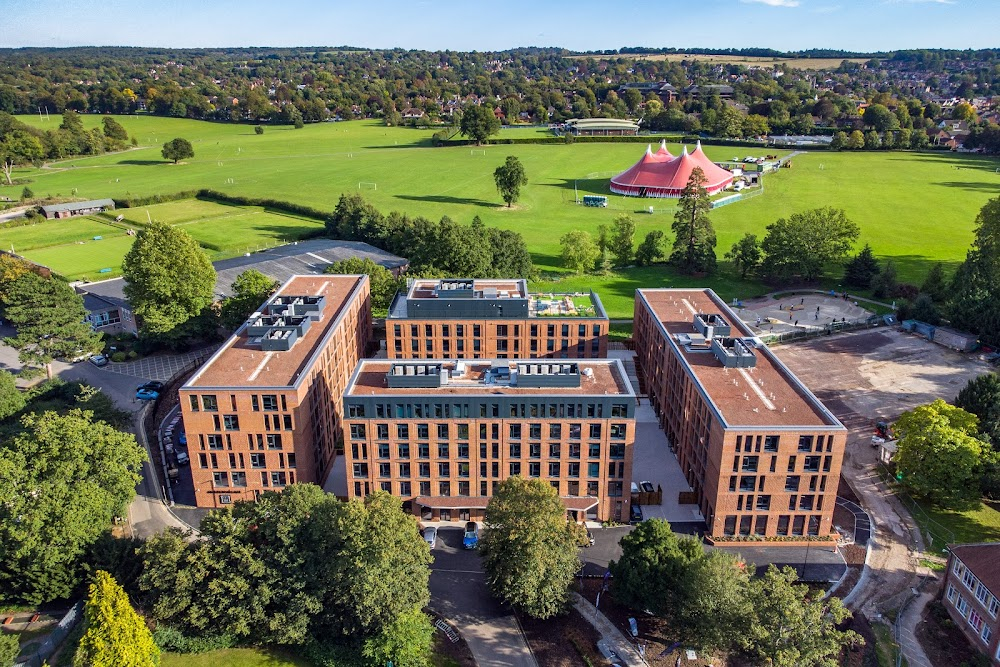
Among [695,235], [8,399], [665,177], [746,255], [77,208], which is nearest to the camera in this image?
[8,399]

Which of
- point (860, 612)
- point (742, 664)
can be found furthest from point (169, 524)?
point (860, 612)

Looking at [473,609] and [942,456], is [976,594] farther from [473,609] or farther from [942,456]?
[473,609]

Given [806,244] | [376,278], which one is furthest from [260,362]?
[806,244]

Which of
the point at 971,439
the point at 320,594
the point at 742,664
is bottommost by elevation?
the point at 742,664

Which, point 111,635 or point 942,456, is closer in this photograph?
point 111,635

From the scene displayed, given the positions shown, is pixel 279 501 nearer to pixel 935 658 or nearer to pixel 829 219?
pixel 935 658

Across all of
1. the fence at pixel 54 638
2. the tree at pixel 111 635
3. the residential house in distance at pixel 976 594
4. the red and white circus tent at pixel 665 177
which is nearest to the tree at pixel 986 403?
the residential house in distance at pixel 976 594

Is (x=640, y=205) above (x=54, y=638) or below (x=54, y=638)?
above
